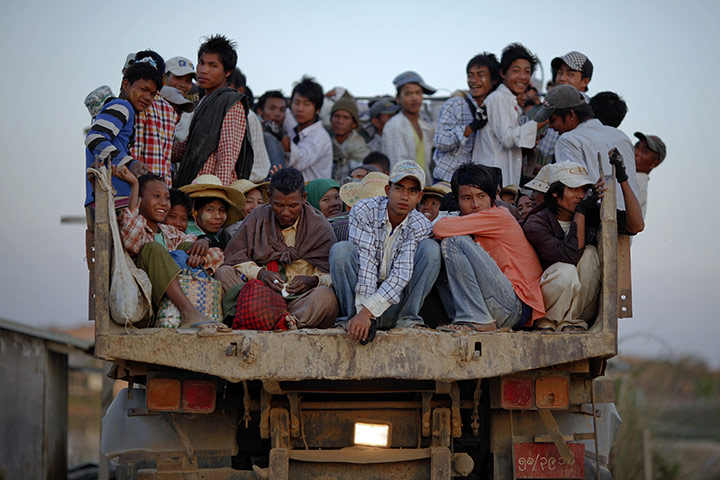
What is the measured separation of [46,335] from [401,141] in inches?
193

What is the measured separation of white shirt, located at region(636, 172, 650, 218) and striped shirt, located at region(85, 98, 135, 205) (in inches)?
141

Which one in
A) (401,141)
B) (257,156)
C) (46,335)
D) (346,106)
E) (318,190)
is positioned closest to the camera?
(318,190)

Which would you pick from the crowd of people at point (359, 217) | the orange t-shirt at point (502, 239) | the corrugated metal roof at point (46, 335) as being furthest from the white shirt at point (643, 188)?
the corrugated metal roof at point (46, 335)

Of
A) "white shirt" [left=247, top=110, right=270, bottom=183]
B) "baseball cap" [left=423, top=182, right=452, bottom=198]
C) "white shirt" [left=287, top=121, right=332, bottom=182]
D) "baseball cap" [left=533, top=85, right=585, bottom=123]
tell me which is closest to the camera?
"baseball cap" [left=533, top=85, right=585, bottom=123]

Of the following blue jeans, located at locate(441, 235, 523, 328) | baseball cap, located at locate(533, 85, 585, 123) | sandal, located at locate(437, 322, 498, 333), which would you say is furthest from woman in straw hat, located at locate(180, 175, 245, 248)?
baseball cap, located at locate(533, 85, 585, 123)

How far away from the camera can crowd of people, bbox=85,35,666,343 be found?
438cm

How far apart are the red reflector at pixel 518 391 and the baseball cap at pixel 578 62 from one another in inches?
130

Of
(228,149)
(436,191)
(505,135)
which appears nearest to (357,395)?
(436,191)

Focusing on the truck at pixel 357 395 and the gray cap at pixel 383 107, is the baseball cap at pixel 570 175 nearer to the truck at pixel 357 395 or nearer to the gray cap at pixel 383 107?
the truck at pixel 357 395

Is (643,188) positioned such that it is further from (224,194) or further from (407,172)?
(224,194)

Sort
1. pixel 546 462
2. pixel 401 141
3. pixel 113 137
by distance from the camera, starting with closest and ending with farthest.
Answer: pixel 546 462 < pixel 113 137 < pixel 401 141

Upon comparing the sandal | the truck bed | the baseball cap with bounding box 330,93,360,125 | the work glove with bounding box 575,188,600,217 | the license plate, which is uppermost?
the baseball cap with bounding box 330,93,360,125

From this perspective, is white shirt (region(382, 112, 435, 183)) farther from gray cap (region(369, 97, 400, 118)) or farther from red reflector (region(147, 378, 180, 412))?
red reflector (region(147, 378, 180, 412))

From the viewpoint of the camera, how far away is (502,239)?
459 cm
